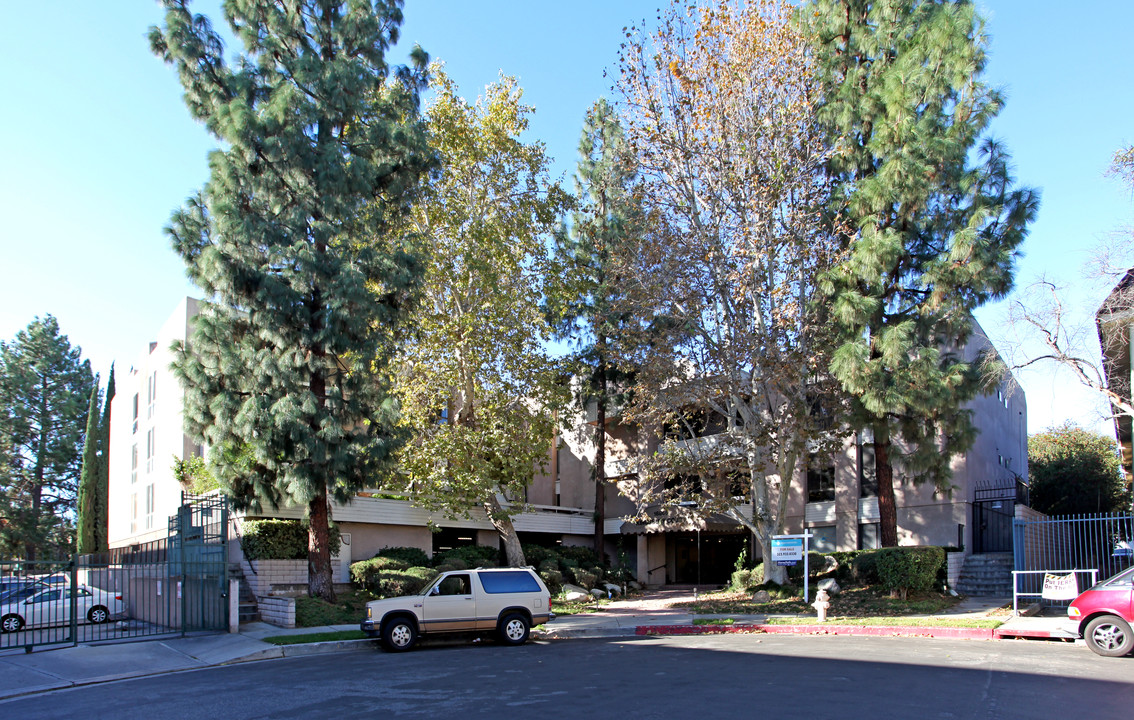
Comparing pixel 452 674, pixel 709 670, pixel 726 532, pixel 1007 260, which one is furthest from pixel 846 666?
pixel 726 532

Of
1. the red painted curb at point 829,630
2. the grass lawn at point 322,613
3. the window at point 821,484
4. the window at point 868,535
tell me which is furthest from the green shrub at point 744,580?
the grass lawn at point 322,613

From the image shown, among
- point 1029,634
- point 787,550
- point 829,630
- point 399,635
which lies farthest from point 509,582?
point 1029,634

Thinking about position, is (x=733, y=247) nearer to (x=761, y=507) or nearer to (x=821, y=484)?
(x=761, y=507)

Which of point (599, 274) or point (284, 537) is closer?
point (284, 537)

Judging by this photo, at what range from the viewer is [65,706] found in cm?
1087

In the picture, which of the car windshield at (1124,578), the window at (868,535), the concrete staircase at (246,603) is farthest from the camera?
the window at (868,535)

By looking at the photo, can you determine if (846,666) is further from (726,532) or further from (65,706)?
(726,532)

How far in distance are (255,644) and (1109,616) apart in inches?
602

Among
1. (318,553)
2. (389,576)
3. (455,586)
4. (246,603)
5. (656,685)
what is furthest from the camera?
(389,576)

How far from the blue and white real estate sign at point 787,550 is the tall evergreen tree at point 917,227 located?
394 cm

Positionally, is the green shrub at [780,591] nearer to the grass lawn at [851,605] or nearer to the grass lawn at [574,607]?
the grass lawn at [851,605]

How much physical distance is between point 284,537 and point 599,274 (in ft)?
45.6

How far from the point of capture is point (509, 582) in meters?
16.9

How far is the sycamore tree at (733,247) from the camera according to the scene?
22.0 metres
